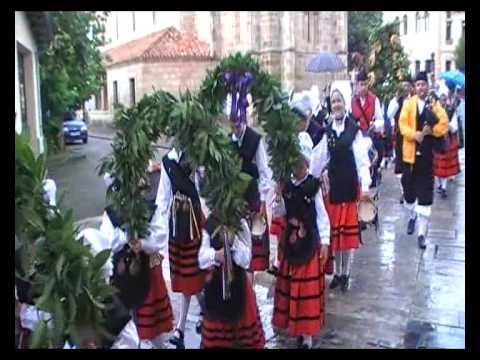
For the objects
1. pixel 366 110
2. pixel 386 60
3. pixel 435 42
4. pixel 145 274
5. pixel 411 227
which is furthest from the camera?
pixel 435 42

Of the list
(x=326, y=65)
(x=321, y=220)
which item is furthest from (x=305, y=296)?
(x=326, y=65)

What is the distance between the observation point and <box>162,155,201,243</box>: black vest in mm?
4551

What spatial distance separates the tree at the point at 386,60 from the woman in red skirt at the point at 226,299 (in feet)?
24.2

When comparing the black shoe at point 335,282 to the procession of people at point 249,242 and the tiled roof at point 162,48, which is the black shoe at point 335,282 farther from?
the tiled roof at point 162,48

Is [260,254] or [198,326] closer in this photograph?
[198,326]

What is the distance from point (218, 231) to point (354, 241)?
212cm

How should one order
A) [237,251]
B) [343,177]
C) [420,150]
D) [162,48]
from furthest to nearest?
[162,48] → [420,150] → [343,177] → [237,251]

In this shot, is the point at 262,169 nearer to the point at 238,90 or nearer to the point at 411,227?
the point at 238,90

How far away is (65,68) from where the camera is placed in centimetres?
1553

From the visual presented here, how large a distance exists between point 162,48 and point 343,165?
852 inches

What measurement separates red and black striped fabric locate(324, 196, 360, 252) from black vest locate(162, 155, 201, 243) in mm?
1509

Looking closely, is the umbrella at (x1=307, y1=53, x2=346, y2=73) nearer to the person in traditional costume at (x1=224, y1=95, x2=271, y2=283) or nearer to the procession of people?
the procession of people

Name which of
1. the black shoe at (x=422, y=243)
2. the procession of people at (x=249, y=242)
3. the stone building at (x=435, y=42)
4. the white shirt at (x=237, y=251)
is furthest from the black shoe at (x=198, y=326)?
the stone building at (x=435, y=42)
